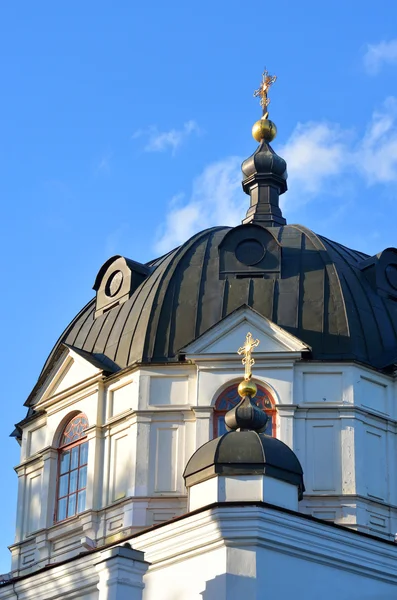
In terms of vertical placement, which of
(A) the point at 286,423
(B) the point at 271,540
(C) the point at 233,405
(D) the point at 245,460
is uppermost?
(C) the point at 233,405

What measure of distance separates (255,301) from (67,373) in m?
3.78

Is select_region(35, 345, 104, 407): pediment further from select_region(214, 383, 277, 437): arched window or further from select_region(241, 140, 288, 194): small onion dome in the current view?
select_region(241, 140, 288, 194): small onion dome

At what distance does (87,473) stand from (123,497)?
1.18 metres

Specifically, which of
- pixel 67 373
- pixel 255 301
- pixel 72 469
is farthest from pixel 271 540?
pixel 67 373

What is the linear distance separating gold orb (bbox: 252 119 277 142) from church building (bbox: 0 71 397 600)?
411 cm

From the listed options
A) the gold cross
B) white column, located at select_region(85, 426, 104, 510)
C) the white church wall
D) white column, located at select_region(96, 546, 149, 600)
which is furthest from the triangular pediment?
white column, located at select_region(96, 546, 149, 600)

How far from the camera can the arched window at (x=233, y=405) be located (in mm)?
25656

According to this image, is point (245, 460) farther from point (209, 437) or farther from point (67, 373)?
point (67, 373)

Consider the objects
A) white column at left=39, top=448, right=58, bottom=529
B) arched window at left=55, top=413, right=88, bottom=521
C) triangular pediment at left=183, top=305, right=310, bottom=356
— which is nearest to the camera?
triangular pediment at left=183, top=305, right=310, bottom=356

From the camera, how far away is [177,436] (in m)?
25.8

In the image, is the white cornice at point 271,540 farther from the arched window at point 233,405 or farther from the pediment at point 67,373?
the pediment at point 67,373

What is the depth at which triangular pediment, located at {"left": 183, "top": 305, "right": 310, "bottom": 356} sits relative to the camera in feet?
85.8

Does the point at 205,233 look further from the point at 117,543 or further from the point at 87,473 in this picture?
the point at 117,543

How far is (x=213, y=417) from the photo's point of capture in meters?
25.8
